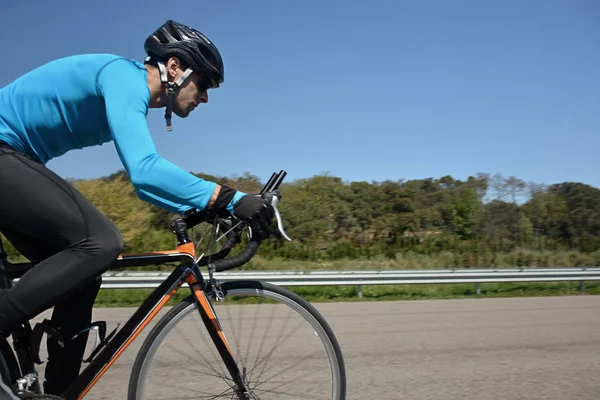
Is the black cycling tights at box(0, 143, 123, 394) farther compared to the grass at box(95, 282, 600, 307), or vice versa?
the grass at box(95, 282, 600, 307)

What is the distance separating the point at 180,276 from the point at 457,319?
6.20 meters

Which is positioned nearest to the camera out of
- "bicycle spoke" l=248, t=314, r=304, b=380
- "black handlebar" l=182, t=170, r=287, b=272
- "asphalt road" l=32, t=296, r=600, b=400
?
"black handlebar" l=182, t=170, r=287, b=272

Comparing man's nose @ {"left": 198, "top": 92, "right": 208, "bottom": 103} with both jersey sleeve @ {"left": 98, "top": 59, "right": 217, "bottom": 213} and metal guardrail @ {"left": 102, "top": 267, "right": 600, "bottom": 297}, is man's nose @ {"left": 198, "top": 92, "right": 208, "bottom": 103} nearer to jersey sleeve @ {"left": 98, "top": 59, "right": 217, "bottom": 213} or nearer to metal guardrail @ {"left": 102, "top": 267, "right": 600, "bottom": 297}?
jersey sleeve @ {"left": 98, "top": 59, "right": 217, "bottom": 213}

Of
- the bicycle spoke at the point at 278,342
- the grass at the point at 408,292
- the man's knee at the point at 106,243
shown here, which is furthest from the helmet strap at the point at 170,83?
the grass at the point at 408,292

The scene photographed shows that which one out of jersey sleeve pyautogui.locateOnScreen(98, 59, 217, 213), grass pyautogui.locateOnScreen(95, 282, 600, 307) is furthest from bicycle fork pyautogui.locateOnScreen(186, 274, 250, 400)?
grass pyautogui.locateOnScreen(95, 282, 600, 307)

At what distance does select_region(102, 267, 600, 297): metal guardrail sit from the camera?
9.59 metres

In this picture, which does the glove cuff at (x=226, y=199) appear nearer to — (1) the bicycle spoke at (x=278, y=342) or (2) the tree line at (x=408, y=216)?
(1) the bicycle spoke at (x=278, y=342)

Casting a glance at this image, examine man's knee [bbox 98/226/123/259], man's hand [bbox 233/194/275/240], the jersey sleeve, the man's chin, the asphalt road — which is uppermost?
the man's chin

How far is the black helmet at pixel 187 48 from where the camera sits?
2336mm

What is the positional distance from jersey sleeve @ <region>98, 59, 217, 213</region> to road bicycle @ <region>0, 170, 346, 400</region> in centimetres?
28

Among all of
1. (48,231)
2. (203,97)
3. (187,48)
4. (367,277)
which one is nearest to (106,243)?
(48,231)

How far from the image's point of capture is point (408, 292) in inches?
482

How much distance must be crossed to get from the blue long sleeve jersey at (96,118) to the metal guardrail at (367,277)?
7.35 meters

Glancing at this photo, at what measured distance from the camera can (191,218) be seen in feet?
8.18
